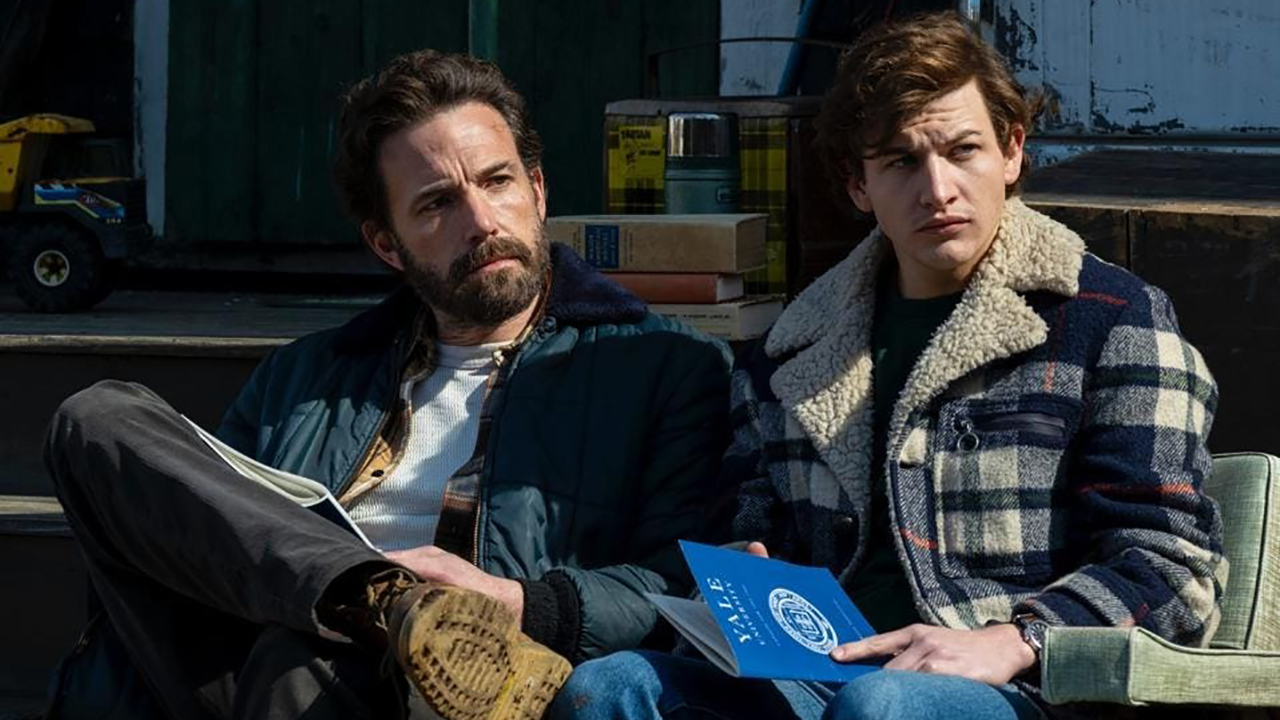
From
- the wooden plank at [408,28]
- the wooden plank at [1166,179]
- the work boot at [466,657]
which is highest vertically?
the wooden plank at [408,28]

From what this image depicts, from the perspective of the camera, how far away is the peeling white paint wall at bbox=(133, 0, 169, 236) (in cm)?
701

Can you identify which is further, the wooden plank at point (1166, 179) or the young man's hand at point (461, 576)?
the wooden plank at point (1166, 179)

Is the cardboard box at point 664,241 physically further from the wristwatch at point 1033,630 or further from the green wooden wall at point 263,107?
the green wooden wall at point 263,107

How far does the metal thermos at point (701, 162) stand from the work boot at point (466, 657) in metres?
1.61

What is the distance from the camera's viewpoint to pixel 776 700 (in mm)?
2674

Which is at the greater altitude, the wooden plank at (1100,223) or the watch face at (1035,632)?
the wooden plank at (1100,223)

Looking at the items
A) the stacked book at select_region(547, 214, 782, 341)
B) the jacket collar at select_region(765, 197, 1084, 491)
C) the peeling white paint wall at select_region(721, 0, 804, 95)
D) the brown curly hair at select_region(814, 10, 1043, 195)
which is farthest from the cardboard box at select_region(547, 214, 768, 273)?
the peeling white paint wall at select_region(721, 0, 804, 95)

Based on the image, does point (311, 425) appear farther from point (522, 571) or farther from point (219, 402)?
point (219, 402)

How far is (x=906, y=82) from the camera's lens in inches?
109

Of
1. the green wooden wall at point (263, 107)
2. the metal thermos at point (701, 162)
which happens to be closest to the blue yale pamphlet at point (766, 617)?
the metal thermos at point (701, 162)

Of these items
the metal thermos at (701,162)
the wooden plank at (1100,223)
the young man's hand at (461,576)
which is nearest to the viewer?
the young man's hand at (461,576)

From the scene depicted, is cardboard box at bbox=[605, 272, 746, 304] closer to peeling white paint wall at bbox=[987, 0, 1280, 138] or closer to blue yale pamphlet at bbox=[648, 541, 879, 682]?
blue yale pamphlet at bbox=[648, 541, 879, 682]

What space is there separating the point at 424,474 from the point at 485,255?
1.17 ft

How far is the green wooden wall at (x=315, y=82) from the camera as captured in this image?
21.6ft
